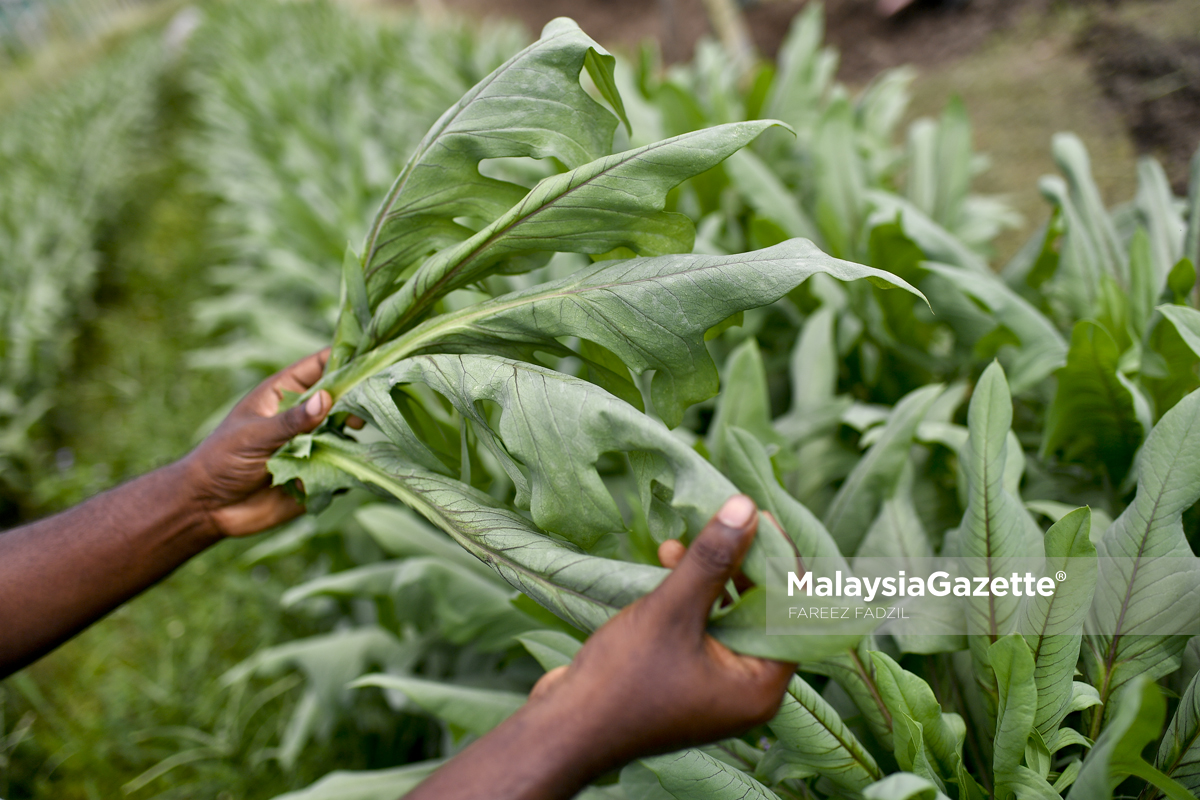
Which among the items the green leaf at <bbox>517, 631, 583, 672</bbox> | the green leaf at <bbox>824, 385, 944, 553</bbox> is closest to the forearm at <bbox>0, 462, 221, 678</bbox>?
the green leaf at <bbox>517, 631, 583, 672</bbox>

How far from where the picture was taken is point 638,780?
103 centimetres

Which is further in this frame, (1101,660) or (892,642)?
(892,642)

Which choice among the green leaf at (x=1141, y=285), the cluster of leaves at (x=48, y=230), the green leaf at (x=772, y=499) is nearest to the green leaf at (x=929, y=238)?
the green leaf at (x=1141, y=285)

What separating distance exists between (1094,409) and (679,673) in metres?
1.07

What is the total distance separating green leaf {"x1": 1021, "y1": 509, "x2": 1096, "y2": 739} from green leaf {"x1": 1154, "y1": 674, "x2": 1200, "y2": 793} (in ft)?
0.43

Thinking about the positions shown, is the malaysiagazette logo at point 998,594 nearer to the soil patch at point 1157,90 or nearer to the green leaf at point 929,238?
the green leaf at point 929,238

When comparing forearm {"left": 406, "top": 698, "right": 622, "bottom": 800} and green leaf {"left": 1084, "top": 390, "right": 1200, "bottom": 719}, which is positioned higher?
forearm {"left": 406, "top": 698, "right": 622, "bottom": 800}

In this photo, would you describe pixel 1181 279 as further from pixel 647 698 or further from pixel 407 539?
pixel 407 539

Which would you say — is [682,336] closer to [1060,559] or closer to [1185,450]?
[1060,559]

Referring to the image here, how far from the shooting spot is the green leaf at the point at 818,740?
88cm

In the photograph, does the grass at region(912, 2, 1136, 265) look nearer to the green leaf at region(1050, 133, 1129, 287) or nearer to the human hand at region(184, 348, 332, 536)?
the green leaf at region(1050, 133, 1129, 287)

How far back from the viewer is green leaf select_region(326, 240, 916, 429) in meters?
0.79

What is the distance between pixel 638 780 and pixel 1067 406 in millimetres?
1019

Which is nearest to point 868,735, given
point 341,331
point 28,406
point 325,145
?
point 341,331
